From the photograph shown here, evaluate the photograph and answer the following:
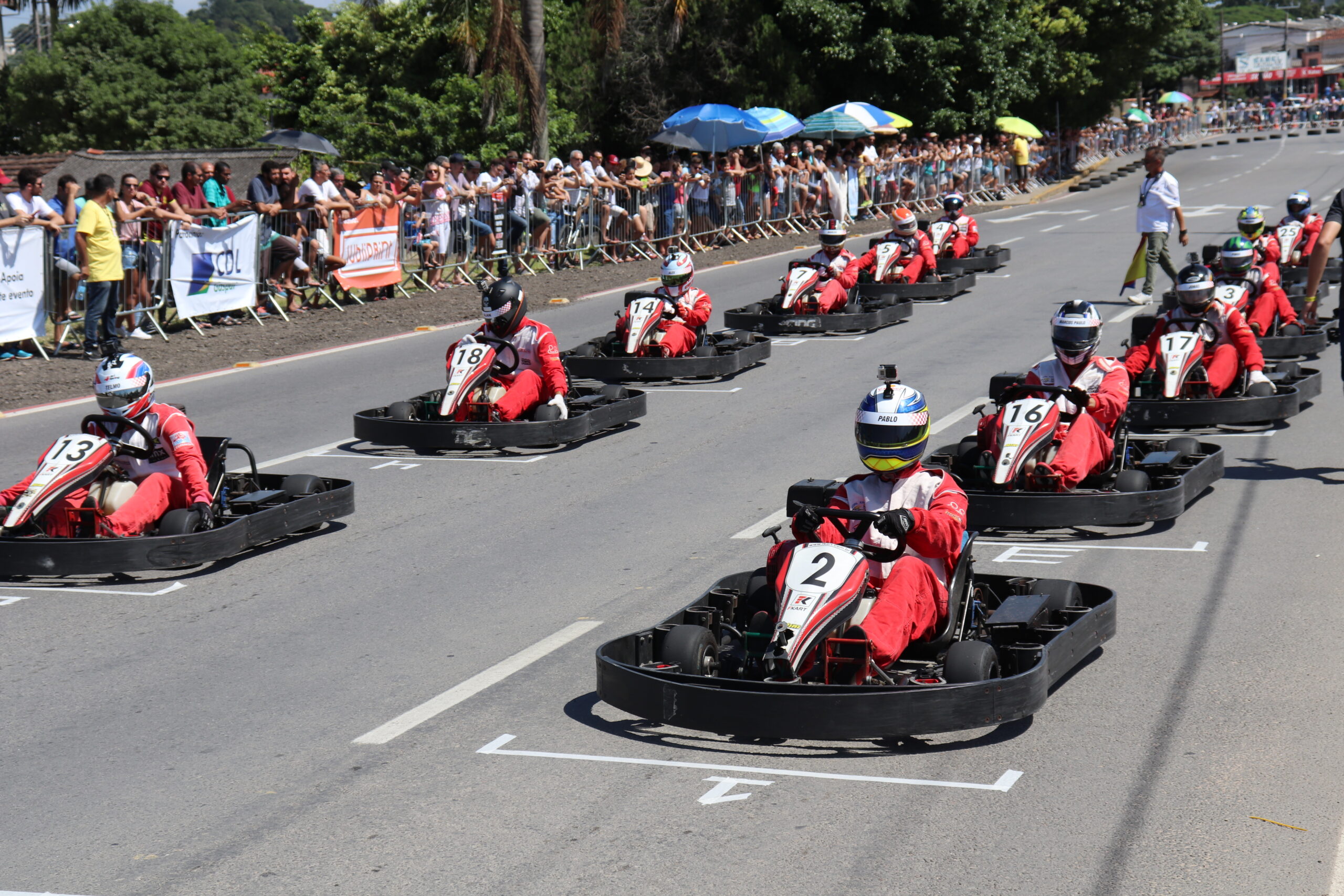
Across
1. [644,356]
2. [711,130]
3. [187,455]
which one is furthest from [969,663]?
[711,130]

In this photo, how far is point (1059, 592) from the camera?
6527mm

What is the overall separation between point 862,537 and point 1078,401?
3.09m

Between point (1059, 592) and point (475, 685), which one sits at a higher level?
point (1059, 592)

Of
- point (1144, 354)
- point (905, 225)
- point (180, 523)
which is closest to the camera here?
point (180, 523)

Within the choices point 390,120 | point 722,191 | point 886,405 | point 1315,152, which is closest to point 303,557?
point 886,405

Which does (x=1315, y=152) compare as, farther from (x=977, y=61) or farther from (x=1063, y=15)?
(x=977, y=61)

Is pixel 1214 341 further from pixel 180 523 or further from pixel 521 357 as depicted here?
pixel 180 523

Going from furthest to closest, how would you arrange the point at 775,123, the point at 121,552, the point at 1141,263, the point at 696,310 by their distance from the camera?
the point at 775,123 < the point at 1141,263 < the point at 696,310 < the point at 121,552

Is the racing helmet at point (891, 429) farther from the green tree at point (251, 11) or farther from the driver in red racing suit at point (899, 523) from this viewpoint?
the green tree at point (251, 11)

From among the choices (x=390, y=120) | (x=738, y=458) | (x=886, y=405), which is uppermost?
(x=390, y=120)

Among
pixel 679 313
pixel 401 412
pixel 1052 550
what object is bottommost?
pixel 1052 550

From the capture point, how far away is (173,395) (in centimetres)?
1420

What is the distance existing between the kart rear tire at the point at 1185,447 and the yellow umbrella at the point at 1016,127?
3111 centimetres

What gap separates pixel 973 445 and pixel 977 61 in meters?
32.7
